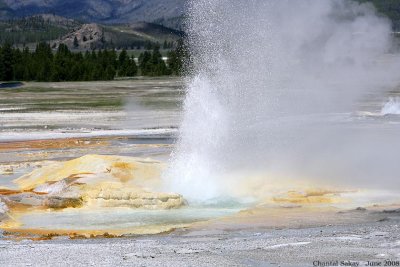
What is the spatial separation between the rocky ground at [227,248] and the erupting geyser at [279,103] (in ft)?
15.8

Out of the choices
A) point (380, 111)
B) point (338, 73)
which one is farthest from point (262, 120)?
point (380, 111)

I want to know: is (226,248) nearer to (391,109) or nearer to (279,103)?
(391,109)

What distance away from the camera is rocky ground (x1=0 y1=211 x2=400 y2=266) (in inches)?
489

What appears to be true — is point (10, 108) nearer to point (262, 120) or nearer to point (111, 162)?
point (262, 120)

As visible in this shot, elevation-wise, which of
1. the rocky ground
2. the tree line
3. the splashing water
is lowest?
the rocky ground

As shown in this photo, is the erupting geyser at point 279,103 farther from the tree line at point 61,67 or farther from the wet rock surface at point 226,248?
the tree line at point 61,67

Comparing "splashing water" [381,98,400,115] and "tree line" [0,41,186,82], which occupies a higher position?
"tree line" [0,41,186,82]

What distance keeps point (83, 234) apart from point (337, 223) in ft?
17.1

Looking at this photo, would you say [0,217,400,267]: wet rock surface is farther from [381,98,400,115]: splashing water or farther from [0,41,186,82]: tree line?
[0,41,186,82]: tree line

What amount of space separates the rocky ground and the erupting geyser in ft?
15.8

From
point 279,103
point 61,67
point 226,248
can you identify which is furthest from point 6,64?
point 226,248

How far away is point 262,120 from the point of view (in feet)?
126

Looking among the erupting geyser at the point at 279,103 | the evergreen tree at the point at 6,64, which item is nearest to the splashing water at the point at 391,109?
the erupting geyser at the point at 279,103

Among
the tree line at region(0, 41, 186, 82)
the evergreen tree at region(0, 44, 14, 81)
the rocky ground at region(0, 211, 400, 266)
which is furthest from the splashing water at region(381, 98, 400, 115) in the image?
the evergreen tree at region(0, 44, 14, 81)
